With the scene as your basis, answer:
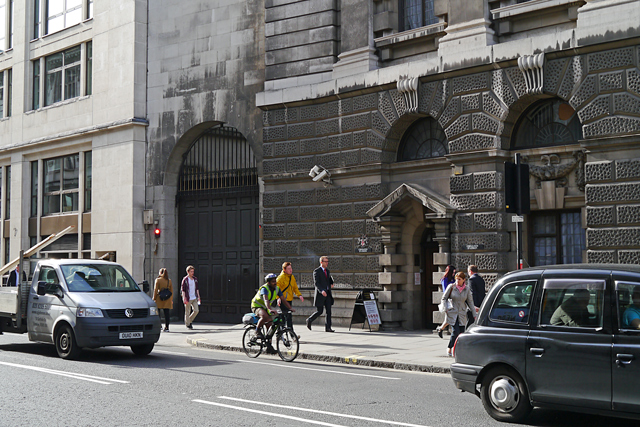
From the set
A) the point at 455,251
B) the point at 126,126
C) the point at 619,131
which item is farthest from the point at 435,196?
the point at 126,126

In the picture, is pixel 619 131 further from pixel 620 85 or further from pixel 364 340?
pixel 364 340

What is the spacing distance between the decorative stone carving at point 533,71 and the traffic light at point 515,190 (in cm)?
430

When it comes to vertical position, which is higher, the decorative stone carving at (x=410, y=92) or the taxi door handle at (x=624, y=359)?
the decorative stone carving at (x=410, y=92)

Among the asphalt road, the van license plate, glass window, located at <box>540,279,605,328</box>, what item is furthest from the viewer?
the van license plate

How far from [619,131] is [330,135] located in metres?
7.63

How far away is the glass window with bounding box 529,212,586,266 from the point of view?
1652 centimetres

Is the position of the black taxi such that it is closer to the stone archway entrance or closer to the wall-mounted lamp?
the stone archway entrance

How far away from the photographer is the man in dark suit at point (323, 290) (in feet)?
60.9

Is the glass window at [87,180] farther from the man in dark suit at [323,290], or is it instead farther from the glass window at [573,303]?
the glass window at [573,303]

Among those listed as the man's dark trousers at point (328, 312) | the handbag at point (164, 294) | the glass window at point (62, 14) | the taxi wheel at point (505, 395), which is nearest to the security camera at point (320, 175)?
the man's dark trousers at point (328, 312)

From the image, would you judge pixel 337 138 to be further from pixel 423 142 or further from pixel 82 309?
pixel 82 309

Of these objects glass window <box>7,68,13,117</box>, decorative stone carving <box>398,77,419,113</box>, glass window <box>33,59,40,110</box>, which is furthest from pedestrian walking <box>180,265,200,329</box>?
glass window <box>7,68,13,117</box>

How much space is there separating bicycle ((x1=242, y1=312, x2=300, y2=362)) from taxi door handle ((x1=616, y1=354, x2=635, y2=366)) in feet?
24.8

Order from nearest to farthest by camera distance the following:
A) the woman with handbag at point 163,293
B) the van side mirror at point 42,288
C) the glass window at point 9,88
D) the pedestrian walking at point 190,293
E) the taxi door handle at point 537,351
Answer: the taxi door handle at point 537,351
the van side mirror at point 42,288
the woman with handbag at point 163,293
the pedestrian walking at point 190,293
the glass window at point 9,88
